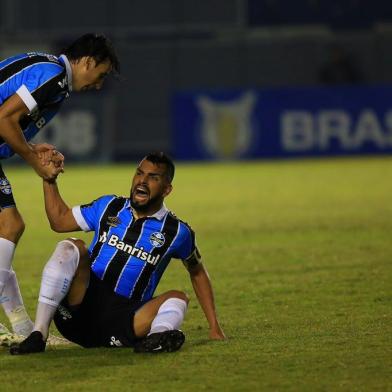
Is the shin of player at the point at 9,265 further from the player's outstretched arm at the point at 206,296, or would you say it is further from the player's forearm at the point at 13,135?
the player's outstretched arm at the point at 206,296

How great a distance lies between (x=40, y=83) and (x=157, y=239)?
3.51 feet

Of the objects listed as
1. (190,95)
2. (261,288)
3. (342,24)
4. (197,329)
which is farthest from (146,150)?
(197,329)

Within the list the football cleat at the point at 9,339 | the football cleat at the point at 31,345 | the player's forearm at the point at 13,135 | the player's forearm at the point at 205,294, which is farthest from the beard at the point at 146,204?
the football cleat at the point at 9,339

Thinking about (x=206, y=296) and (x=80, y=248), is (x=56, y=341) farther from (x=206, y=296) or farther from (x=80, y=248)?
(x=206, y=296)

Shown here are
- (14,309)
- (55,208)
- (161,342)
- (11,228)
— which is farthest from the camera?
(14,309)

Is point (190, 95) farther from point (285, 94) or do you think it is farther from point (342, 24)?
point (342, 24)

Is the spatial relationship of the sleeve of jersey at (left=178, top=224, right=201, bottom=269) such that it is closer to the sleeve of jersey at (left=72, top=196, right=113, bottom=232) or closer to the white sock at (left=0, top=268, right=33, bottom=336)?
the sleeve of jersey at (left=72, top=196, right=113, bottom=232)

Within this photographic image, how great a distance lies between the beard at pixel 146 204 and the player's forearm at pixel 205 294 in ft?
1.49

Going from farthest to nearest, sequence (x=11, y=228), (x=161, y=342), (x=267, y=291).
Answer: (x=267, y=291) < (x=11, y=228) < (x=161, y=342)

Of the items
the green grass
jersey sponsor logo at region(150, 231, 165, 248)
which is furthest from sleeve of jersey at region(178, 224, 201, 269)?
the green grass

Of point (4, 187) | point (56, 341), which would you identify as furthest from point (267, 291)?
point (4, 187)

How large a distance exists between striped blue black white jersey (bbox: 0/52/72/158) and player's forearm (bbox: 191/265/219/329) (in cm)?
124

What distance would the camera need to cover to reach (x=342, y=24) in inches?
1126

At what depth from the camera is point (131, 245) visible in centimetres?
677
